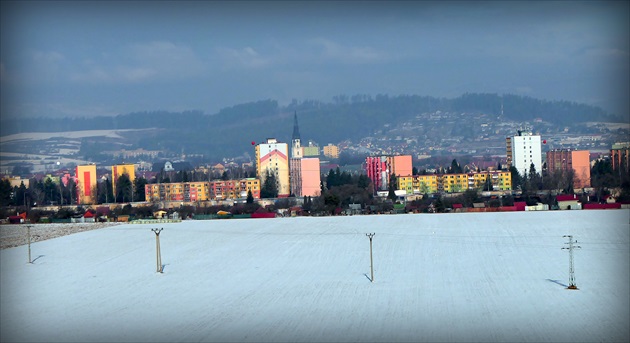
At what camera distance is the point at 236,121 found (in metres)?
86.8

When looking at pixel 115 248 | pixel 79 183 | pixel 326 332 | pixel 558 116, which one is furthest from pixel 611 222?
pixel 558 116

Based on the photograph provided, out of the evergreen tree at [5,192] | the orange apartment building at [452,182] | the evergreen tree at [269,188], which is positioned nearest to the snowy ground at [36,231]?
the evergreen tree at [5,192]

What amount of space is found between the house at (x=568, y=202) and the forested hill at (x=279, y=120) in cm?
4266

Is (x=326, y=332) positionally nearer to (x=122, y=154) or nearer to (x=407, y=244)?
(x=407, y=244)

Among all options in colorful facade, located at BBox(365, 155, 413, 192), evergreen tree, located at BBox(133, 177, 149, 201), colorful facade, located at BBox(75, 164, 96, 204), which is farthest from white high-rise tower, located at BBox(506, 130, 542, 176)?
colorful facade, located at BBox(75, 164, 96, 204)

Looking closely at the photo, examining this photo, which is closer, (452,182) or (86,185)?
(86,185)

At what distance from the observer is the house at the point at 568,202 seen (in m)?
23.3

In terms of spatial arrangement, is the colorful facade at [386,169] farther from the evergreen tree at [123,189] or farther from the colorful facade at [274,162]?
the evergreen tree at [123,189]

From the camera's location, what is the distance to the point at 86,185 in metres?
34.5

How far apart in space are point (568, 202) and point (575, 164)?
7.99 meters

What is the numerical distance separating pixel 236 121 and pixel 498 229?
2762 inches

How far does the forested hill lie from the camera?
242 ft

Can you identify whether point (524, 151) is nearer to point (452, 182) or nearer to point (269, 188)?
point (452, 182)

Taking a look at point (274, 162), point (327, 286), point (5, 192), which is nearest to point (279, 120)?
point (274, 162)
